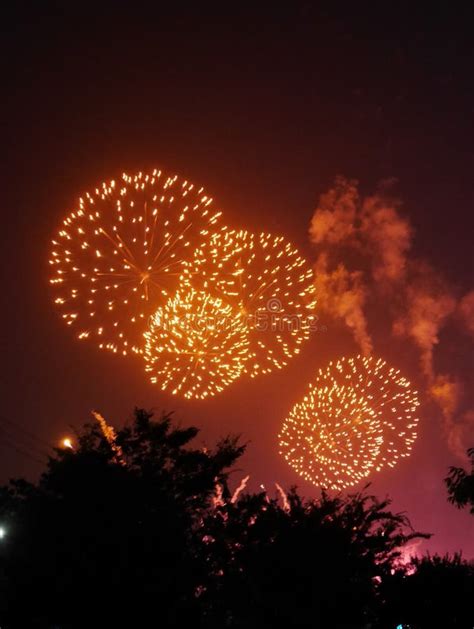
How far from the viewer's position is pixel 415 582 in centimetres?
1330

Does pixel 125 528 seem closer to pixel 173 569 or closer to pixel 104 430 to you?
pixel 173 569

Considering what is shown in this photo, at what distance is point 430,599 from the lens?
515 inches

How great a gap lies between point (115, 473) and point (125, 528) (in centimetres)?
156

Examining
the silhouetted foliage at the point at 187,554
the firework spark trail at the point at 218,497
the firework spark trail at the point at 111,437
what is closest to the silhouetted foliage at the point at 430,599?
the silhouetted foliage at the point at 187,554

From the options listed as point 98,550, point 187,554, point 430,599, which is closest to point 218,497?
point 187,554

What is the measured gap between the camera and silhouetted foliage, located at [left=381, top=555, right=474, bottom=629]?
12.8 metres

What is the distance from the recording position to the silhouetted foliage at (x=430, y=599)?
503 inches

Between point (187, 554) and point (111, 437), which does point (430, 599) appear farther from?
point (111, 437)

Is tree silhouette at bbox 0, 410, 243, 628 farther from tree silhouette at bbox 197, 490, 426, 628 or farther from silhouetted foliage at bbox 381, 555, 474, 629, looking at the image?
silhouetted foliage at bbox 381, 555, 474, 629

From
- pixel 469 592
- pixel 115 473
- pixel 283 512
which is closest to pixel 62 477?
pixel 115 473

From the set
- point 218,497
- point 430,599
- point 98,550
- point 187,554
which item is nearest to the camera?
point 98,550

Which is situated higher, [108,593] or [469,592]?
[469,592]

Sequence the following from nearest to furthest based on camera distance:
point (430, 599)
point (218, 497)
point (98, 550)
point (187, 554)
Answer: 1. point (98, 550)
2. point (187, 554)
3. point (430, 599)
4. point (218, 497)

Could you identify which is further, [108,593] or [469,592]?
[469,592]
